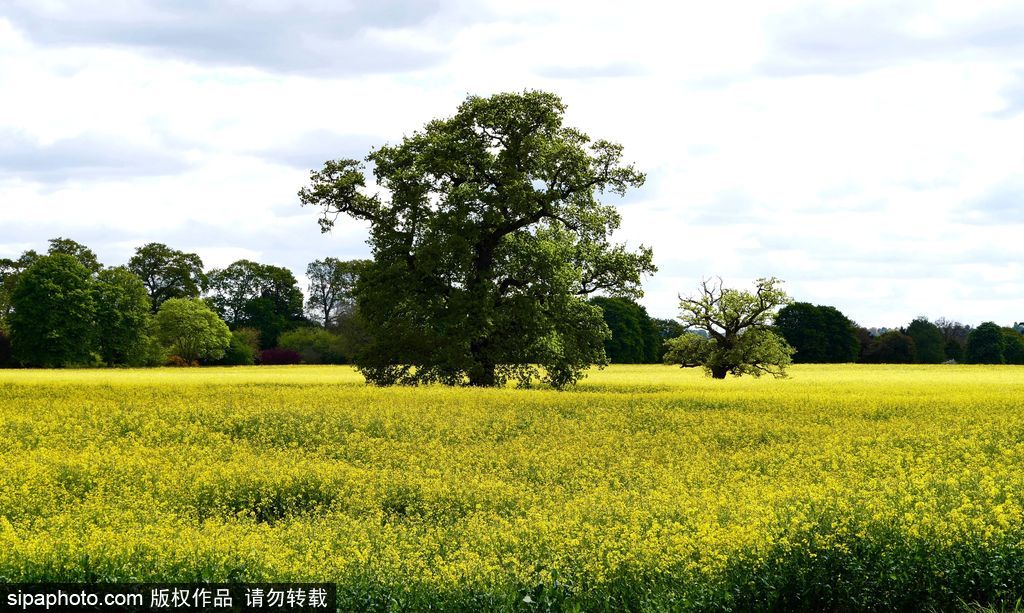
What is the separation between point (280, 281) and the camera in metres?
106

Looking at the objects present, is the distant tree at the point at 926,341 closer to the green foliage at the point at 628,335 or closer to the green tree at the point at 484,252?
the green foliage at the point at 628,335

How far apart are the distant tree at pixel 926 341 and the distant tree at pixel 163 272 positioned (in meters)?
77.8

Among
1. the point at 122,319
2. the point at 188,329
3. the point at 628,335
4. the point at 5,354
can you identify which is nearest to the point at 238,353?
the point at 188,329

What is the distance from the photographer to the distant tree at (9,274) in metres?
87.8

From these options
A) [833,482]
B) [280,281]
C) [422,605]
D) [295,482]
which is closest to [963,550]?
[833,482]

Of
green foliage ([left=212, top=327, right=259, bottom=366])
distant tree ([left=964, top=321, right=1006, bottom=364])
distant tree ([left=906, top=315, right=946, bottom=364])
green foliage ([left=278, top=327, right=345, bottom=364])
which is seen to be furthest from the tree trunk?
distant tree ([left=964, top=321, right=1006, bottom=364])

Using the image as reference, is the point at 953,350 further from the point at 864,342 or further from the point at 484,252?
the point at 484,252

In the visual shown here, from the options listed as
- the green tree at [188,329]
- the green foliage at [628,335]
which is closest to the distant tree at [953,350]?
the green foliage at [628,335]

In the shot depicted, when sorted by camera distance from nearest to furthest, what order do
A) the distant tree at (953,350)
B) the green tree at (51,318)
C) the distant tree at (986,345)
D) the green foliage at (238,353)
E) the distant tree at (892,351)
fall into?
1. the green tree at (51,318)
2. the green foliage at (238,353)
3. the distant tree at (892,351)
4. the distant tree at (986,345)
5. the distant tree at (953,350)

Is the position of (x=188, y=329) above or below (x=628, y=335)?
below

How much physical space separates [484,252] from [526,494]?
79.8 feet

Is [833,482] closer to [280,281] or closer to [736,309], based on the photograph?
[736,309]

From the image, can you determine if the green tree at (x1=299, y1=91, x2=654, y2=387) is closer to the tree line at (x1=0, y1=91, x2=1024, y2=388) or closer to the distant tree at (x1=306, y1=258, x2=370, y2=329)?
the tree line at (x1=0, y1=91, x2=1024, y2=388)

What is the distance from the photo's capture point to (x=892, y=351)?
98.1 meters
